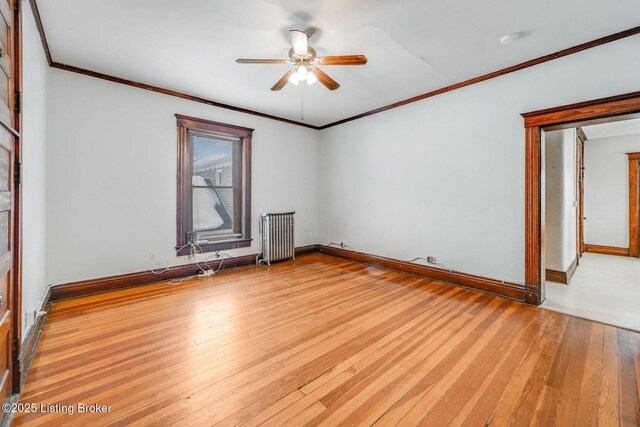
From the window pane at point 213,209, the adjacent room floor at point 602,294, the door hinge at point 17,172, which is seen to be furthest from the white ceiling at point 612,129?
the door hinge at point 17,172

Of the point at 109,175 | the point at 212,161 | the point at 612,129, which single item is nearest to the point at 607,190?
the point at 612,129

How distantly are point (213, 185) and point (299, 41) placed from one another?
2.76 meters

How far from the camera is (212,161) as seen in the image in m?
4.32

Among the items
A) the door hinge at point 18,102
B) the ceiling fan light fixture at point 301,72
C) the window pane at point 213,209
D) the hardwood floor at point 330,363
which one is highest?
the ceiling fan light fixture at point 301,72

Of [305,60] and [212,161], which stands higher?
[305,60]

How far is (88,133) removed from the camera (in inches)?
124

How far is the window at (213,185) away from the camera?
3883 mm

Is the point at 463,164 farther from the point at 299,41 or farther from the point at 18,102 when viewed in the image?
the point at 18,102

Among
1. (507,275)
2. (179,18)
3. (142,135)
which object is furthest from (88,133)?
(507,275)

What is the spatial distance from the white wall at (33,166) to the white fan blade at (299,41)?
1888 millimetres

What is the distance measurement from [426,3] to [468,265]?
9.55ft

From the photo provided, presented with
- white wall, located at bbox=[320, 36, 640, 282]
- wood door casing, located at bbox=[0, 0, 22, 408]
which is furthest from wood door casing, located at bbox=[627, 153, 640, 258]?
wood door casing, located at bbox=[0, 0, 22, 408]

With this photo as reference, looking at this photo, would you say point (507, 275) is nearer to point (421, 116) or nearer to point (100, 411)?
point (421, 116)

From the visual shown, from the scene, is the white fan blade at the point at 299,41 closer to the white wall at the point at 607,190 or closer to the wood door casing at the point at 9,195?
the wood door casing at the point at 9,195
